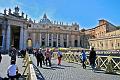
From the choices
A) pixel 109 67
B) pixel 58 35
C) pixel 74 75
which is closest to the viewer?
pixel 74 75

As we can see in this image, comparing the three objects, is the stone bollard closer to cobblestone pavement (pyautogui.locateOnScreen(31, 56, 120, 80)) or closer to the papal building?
cobblestone pavement (pyautogui.locateOnScreen(31, 56, 120, 80))

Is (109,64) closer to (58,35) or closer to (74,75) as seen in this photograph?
(74,75)

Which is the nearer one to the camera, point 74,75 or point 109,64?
point 74,75

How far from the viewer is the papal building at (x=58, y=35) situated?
56.1 meters

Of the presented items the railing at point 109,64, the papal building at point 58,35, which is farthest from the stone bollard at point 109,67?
the papal building at point 58,35

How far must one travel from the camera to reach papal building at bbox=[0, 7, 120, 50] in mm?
56125

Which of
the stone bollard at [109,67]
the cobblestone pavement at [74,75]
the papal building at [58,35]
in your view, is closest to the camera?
the cobblestone pavement at [74,75]

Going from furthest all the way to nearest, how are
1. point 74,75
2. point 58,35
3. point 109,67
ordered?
point 58,35 < point 109,67 < point 74,75

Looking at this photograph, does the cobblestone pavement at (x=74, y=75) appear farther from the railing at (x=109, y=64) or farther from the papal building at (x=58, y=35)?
the papal building at (x=58, y=35)

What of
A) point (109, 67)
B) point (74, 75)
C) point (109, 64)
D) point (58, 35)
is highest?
point (58, 35)

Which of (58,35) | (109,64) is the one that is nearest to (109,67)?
(109,64)

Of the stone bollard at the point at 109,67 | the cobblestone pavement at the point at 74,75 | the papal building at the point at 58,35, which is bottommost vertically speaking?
the cobblestone pavement at the point at 74,75

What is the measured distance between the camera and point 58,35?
379 feet

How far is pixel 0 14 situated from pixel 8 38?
545 cm
